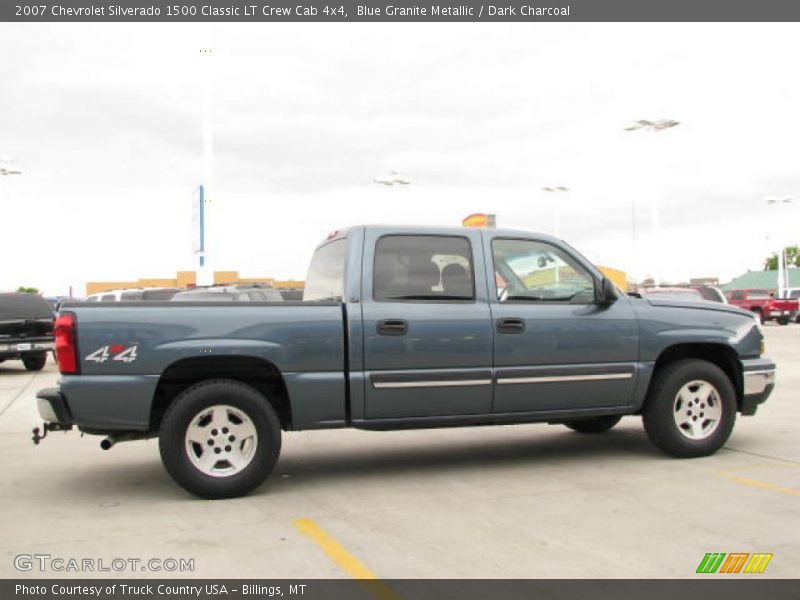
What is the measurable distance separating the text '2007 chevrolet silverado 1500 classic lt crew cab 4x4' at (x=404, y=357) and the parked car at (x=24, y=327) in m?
11.9

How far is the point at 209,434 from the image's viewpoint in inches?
225

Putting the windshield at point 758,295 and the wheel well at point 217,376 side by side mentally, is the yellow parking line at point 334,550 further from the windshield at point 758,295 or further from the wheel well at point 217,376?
the windshield at point 758,295

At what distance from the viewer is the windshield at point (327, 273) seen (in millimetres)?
6423

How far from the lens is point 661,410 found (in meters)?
6.73

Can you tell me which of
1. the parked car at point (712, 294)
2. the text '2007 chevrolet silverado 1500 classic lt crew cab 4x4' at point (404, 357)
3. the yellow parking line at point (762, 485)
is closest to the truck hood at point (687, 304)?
the text '2007 chevrolet silverado 1500 classic lt crew cab 4x4' at point (404, 357)

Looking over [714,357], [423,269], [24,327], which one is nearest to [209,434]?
[423,269]

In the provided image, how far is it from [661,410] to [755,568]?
263cm

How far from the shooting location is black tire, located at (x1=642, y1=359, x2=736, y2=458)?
6.74m

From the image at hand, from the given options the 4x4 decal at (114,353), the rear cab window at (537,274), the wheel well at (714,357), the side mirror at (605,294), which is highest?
the rear cab window at (537,274)

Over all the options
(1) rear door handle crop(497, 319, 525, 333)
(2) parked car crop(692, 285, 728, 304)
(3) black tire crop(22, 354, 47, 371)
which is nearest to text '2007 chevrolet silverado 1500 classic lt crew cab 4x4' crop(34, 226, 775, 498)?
(1) rear door handle crop(497, 319, 525, 333)

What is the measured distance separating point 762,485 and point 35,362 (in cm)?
1624

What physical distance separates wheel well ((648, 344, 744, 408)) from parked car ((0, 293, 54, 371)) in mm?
13813

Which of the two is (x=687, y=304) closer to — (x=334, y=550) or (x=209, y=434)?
(x=334, y=550)

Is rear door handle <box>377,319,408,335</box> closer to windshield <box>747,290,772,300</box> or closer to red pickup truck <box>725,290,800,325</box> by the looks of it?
red pickup truck <box>725,290,800,325</box>
